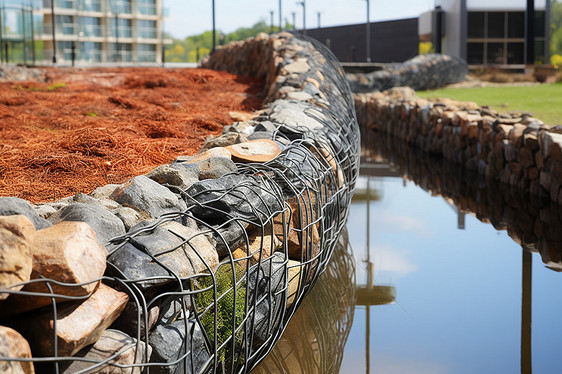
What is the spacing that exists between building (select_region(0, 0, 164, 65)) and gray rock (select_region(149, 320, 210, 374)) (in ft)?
81.3

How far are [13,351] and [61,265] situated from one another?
0.81ft

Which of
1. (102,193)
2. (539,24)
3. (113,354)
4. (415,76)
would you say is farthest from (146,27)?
(113,354)

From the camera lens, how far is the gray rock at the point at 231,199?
245cm

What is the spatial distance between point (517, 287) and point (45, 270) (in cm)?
341

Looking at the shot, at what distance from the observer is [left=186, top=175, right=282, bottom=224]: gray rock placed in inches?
96.5

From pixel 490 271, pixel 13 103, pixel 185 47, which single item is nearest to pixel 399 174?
pixel 490 271

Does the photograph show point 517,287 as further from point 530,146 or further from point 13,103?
point 13,103

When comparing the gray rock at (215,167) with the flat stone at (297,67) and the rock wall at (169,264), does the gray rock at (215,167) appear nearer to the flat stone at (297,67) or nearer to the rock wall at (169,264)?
the rock wall at (169,264)

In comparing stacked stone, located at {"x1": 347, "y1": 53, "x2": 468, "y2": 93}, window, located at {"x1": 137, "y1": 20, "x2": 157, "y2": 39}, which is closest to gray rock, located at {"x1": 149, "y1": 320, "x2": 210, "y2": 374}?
stacked stone, located at {"x1": 347, "y1": 53, "x2": 468, "y2": 93}

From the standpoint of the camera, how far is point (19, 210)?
1806 mm

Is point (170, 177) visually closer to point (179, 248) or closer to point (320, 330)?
point (179, 248)

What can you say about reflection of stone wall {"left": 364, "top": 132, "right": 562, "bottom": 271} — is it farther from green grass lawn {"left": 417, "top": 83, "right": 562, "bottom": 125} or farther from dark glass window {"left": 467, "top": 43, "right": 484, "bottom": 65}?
dark glass window {"left": 467, "top": 43, "right": 484, "bottom": 65}

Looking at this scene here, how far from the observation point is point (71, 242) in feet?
5.35

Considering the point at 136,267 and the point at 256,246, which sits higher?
the point at 136,267
